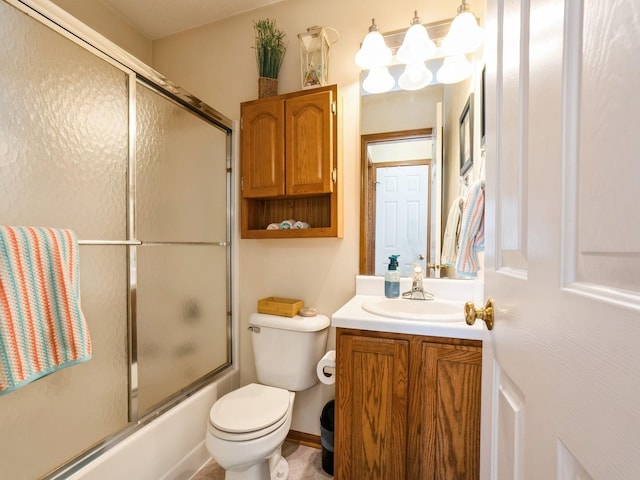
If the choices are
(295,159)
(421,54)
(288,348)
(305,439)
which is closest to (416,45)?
(421,54)

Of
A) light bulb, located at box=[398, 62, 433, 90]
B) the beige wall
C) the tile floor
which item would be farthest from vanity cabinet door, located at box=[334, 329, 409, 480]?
the beige wall

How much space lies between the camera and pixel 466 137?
1.34m

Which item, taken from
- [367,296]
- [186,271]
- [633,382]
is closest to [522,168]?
[633,382]

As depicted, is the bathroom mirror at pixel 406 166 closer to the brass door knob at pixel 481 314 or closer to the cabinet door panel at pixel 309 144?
the cabinet door panel at pixel 309 144

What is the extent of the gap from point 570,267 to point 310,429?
1724 mm

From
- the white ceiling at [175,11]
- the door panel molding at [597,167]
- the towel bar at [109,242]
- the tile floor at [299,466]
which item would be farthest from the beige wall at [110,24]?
the tile floor at [299,466]

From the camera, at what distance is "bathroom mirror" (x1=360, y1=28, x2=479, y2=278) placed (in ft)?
4.75

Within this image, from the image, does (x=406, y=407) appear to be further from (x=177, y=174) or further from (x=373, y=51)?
(x=373, y=51)

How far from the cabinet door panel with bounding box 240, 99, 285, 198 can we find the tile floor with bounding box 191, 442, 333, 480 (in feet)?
4.77

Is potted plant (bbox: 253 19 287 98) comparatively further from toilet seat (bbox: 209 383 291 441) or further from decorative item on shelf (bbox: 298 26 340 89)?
toilet seat (bbox: 209 383 291 441)

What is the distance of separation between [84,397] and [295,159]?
4.52ft

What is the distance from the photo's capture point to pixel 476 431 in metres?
1.00

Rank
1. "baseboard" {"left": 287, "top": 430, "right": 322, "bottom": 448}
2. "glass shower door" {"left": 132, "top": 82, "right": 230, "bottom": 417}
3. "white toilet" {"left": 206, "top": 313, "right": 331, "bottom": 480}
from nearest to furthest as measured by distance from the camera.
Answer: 1. "white toilet" {"left": 206, "top": 313, "right": 331, "bottom": 480}
2. "glass shower door" {"left": 132, "top": 82, "right": 230, "bottom": 417}
3. "baseboard" {"left": 287, "top": 430, "right": 322, "bottom": 448}

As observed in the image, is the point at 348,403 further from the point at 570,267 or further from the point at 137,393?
the point at 570,267
